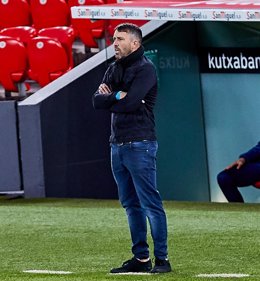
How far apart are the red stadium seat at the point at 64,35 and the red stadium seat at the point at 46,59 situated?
71mm

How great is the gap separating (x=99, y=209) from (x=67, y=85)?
6.37 ft

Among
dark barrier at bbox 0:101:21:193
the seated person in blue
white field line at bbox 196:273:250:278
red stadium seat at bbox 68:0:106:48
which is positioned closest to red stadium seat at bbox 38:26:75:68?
red stadium seat at bbox 68:0:106:48

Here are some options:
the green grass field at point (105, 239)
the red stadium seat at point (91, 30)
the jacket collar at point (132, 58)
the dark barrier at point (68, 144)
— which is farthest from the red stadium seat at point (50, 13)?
the jacket collar at point (132, 58)

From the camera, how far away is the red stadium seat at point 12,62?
1695 centimetres

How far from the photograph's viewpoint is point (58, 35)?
17.0 metres

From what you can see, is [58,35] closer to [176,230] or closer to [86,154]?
[86,154]

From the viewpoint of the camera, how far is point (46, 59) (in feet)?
54.7

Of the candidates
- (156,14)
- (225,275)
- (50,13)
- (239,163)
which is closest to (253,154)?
(239,163)

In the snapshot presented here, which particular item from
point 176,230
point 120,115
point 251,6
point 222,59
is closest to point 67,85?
point 222,59

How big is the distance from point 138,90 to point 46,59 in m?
8.28

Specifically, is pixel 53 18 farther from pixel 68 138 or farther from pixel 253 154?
pixel 253 154

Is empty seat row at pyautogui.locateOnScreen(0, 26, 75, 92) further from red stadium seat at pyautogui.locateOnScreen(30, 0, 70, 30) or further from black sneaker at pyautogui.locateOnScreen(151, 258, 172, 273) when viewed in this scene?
black sneaker at pyautogui.locateOnScreen(151, 258, 172, 273)

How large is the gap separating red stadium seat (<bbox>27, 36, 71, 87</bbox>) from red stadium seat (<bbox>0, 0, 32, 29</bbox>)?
1.69m

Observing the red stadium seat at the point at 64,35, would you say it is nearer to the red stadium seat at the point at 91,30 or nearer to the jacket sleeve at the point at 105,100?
the red stadium seat at the point at 91,30
